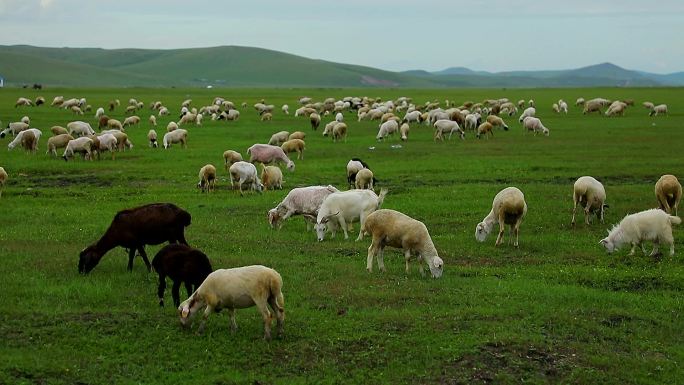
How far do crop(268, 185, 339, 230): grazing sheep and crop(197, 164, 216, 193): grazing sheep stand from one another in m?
6.43

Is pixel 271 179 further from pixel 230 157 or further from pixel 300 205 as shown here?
pixel 300 205

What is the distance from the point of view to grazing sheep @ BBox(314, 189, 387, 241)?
1900cm

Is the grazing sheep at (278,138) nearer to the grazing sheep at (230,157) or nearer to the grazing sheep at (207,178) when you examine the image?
the grazing sheep at (230,157)

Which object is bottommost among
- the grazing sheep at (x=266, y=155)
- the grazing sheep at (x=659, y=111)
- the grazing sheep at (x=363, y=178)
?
the grazing sheep at (x=659, y=111)

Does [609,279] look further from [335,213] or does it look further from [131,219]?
[131,219]

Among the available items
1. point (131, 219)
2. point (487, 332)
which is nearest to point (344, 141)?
point (131, 219)

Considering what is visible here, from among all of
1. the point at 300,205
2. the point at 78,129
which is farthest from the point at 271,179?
the point at 78,129

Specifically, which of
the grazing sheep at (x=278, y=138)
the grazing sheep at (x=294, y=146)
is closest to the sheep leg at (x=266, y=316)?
the grazing sheep at (x=294, y=146)

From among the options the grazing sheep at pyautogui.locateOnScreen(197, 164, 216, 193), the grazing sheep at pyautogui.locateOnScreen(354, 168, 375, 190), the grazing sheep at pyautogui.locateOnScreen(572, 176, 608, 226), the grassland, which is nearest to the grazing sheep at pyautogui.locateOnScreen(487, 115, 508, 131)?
the grassland

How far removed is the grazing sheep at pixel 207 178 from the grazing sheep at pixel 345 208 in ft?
27.2

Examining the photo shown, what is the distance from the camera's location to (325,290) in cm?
1416

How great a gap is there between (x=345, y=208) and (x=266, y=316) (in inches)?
313

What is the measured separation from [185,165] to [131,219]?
18668 millimetres

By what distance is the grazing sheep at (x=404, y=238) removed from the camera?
15.2m
